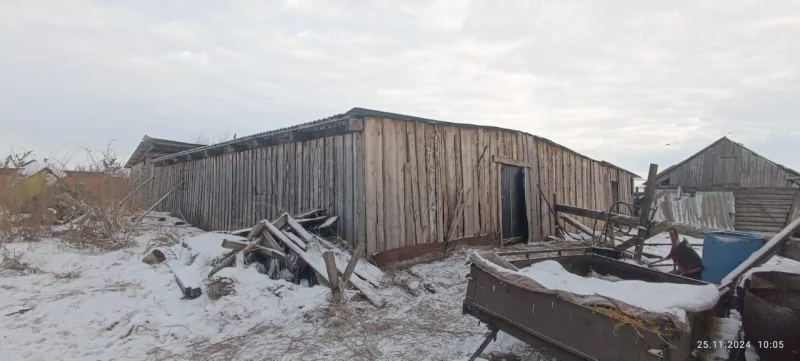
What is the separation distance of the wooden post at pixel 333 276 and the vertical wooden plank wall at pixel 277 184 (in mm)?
1781

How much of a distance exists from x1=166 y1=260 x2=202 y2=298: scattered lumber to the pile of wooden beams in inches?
9.7

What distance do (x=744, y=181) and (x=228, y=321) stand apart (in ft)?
82.6

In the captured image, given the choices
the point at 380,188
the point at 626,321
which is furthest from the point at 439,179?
the point at 626,321

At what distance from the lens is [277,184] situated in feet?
29.4

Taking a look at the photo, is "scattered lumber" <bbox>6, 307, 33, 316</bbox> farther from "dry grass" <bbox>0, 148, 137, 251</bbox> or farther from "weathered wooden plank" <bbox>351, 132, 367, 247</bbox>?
"weathered wooden plank" <bbox>351, 132, 367, 247</bbox>

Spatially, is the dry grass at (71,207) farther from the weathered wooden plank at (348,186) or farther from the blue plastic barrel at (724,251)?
the blue plastic barrel at (724,251)

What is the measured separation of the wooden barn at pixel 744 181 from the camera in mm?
17953

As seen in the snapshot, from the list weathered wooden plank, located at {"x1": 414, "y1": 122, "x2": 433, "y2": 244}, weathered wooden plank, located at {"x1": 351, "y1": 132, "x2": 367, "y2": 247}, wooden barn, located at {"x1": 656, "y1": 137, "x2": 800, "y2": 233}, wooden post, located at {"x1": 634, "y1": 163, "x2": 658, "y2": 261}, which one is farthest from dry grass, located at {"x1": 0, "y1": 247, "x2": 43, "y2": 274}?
wooden barn, located at {"x1": 656, "y1": 137, "x2": 800, "y2": 233}

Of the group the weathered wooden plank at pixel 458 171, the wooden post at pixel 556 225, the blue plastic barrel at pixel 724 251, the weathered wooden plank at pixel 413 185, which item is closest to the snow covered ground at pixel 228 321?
the weathered wooden plank at pixel 413 185

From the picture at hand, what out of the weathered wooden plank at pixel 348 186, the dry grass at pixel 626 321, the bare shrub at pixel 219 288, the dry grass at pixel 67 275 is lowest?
the dry grass at pixel 67 275

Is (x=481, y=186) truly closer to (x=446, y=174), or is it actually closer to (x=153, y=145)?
(x=446, y=174)

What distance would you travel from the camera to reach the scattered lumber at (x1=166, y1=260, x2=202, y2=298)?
→ 17.5 feet

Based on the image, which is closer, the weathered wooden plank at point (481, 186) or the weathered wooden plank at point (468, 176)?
the weathered wooden plank at point (468, 176)

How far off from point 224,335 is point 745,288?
16.7 ft
